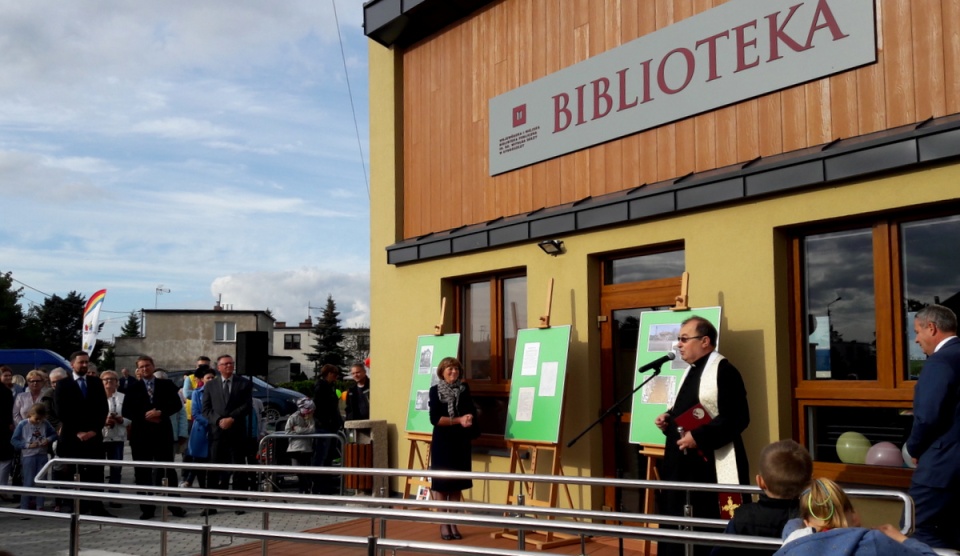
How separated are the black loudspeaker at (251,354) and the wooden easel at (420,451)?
2584 millimetres

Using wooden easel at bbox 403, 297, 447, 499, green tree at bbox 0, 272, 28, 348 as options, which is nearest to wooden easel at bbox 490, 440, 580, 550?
wooden easel at bbox 403, 297, 447, 499

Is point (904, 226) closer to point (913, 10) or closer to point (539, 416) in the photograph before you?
point (913, 10)

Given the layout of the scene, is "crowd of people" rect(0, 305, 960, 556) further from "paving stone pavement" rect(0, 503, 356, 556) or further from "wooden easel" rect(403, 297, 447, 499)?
"paving stone pavement" rect(0, 503, 356, 556)

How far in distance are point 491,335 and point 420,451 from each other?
1.50m

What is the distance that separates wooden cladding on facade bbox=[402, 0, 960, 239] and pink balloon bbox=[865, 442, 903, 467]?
6.67ft

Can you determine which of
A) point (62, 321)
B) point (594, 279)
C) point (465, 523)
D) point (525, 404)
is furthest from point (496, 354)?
point (62, 321)

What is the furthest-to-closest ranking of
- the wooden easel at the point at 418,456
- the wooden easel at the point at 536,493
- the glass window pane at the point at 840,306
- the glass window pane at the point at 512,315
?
the glass window pane at the point at 512,315 → the wooden easel at the point at 418,456 → the wooden easel at the point at 536,493 → the glass window pane at the point at 840,306

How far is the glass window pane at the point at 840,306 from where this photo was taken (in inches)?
233

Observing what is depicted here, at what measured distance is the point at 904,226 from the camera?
5.81 m

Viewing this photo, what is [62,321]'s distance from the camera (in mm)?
63938

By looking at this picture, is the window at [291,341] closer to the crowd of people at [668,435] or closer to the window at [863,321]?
the crowd of people at [668,435]

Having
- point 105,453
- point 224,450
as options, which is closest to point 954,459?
point 224,450

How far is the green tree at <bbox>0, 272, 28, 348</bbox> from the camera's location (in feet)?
149

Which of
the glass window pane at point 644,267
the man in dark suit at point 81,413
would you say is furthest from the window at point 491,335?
the man in dark suit at point 81,413
